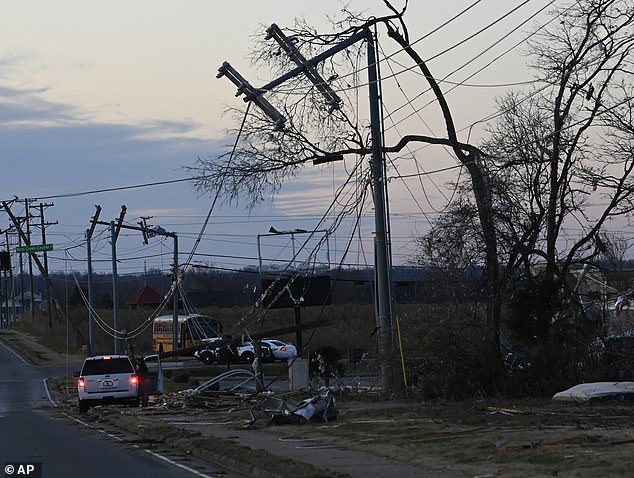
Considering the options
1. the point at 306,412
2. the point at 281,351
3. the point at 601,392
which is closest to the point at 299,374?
the point at 306,412

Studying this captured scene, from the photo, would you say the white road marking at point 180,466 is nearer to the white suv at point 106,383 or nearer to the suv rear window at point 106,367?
the white suv at point 106,383

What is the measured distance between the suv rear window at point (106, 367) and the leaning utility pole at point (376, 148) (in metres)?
9.89

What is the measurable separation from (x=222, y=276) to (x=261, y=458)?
14067 cm

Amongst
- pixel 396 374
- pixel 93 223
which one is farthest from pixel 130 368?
pixel 93 223

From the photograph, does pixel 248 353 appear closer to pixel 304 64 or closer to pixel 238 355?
pixel 238 355

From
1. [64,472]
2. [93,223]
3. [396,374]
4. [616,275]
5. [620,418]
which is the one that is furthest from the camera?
[93,223]

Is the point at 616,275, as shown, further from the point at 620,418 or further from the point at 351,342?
the point at 351,342

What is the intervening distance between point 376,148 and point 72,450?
1097cm

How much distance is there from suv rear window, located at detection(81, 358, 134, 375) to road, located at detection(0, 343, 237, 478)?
5.17 ft

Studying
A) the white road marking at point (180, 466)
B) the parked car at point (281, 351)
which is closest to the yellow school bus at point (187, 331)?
the parked car at point (281, 351)

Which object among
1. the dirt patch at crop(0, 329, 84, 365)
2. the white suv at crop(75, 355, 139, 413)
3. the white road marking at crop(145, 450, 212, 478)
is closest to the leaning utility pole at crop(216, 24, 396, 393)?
the white road marking at crop(145, 450, 212, 478)

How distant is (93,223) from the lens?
5978 centimetres

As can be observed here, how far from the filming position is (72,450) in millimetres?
17719

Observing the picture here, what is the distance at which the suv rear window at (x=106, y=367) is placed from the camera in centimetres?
3078
